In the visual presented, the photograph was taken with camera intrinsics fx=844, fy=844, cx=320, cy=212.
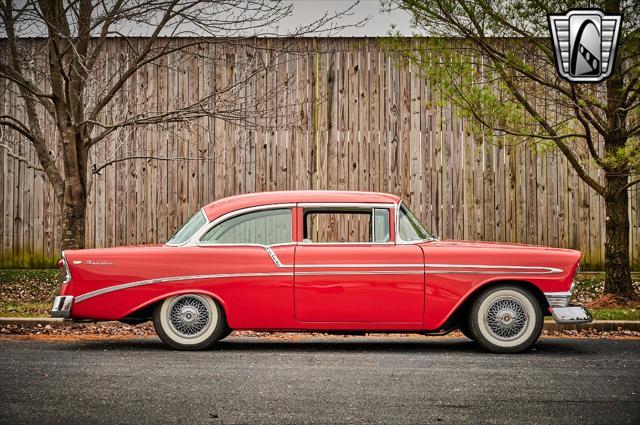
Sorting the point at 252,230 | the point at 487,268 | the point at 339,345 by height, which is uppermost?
the point at 252,230

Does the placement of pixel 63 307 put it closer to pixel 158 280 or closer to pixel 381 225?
pixel 158 280

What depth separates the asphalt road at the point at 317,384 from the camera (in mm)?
5316

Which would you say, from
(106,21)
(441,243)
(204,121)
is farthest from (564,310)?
(204,121)

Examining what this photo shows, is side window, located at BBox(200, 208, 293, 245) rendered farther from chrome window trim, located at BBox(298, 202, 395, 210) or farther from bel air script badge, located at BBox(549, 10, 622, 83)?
bel air script badge, located at BBox(549, 10, 622, 83)

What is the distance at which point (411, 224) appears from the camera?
8.22 metres

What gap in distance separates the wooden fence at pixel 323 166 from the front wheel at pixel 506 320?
20.1 feet

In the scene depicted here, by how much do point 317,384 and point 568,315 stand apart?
2.79 metres

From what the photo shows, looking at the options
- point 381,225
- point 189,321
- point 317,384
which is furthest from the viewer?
point 381,225

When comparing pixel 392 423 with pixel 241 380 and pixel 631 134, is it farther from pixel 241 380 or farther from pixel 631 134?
pixel 631 134

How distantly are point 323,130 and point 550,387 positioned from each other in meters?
8.47

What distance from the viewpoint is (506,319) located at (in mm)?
7895

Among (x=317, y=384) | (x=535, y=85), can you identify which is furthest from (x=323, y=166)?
(x=317, y=384)

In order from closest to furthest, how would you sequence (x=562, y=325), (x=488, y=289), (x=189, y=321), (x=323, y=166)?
1. (x=488, y=289)
2. (x=189, y=321)
3. (x=562, y=325)
4. (x=323, y=166)

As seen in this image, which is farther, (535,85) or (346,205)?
(535,85)
